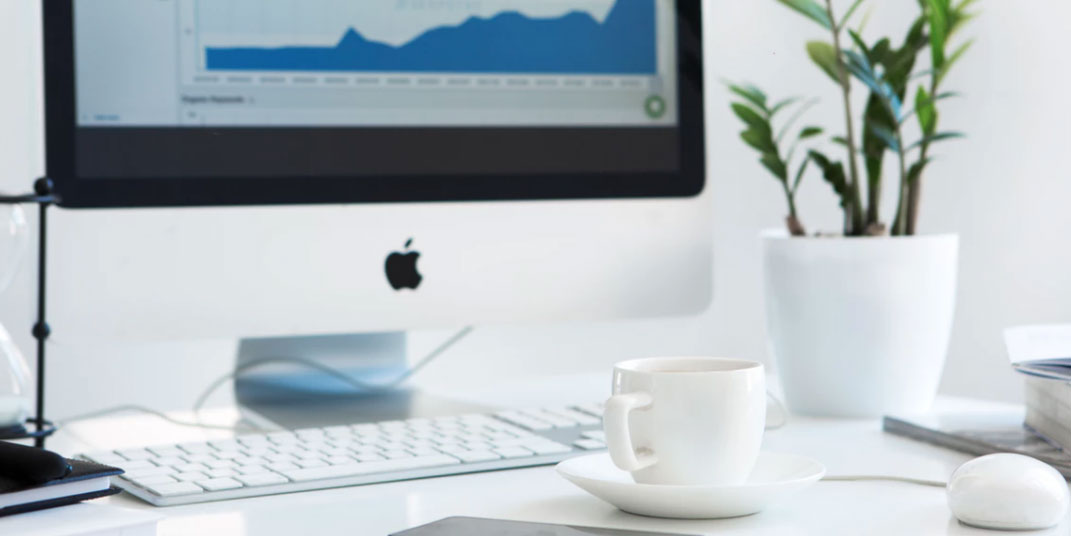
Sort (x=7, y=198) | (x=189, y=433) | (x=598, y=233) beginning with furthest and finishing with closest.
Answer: (x=598, y=233)
(x=189, y=433)
(x=7, y=198)

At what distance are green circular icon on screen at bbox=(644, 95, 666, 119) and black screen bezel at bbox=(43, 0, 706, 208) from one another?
0.02m

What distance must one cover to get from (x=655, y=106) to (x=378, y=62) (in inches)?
9.5

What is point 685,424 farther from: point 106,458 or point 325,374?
point 325,374

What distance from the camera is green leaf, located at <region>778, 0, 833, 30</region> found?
0.87 meters

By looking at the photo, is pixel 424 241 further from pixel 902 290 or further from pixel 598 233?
pixel 902 290

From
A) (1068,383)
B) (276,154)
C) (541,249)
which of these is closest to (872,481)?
(1068,383)

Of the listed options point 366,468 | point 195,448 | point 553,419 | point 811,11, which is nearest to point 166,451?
point 195,448

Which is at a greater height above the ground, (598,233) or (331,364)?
(598,233)

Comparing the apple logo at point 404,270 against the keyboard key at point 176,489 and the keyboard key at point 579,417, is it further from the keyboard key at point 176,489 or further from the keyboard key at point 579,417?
the keyboard key at point 176,489

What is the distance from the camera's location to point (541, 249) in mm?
917

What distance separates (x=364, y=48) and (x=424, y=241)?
155mm

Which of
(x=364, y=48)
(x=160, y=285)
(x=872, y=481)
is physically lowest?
(x=872, y=481)

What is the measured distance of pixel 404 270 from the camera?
887mm

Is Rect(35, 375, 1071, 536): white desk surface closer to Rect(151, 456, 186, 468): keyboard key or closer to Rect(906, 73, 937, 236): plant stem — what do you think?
Rect(151, 456, 186, 468): keyboard key
